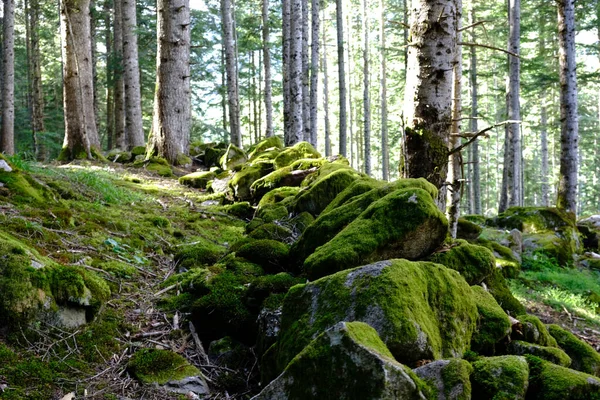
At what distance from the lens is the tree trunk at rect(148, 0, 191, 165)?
10.9 m

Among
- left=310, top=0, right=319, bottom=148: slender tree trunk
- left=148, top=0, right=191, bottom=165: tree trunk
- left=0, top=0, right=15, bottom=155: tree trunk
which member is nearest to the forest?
left=148, top=0, right=191, bottom=165: tree trunk

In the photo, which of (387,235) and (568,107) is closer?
(387,235)

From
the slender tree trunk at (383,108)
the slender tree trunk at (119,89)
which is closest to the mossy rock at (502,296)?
the slender tree trunk at (119,89)

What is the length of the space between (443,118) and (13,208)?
14.8ft

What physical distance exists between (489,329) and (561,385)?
69 cm

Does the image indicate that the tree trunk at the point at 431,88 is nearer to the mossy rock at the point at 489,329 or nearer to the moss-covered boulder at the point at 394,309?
the mossy rock at the point at 489,329

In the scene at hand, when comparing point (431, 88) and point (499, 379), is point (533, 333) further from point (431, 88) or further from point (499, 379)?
point (431, 88)

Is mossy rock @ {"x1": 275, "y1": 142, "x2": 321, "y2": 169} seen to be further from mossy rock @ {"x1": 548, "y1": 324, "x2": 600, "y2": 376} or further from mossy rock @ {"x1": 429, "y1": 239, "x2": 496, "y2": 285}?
mossy rock @ {"x1": 548, "y1": 324, "x2": 600, "y2": 376}

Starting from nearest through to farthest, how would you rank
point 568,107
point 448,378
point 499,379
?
point 448,378 < point 499,379 < point 568,107

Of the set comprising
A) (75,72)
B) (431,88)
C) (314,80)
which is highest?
(314,80)

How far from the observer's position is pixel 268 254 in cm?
452

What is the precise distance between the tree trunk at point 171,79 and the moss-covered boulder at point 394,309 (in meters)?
9.30

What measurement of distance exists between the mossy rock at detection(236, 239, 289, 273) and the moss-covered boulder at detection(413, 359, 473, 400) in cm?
228

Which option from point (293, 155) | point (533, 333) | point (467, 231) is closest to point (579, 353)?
point (533, 333)
